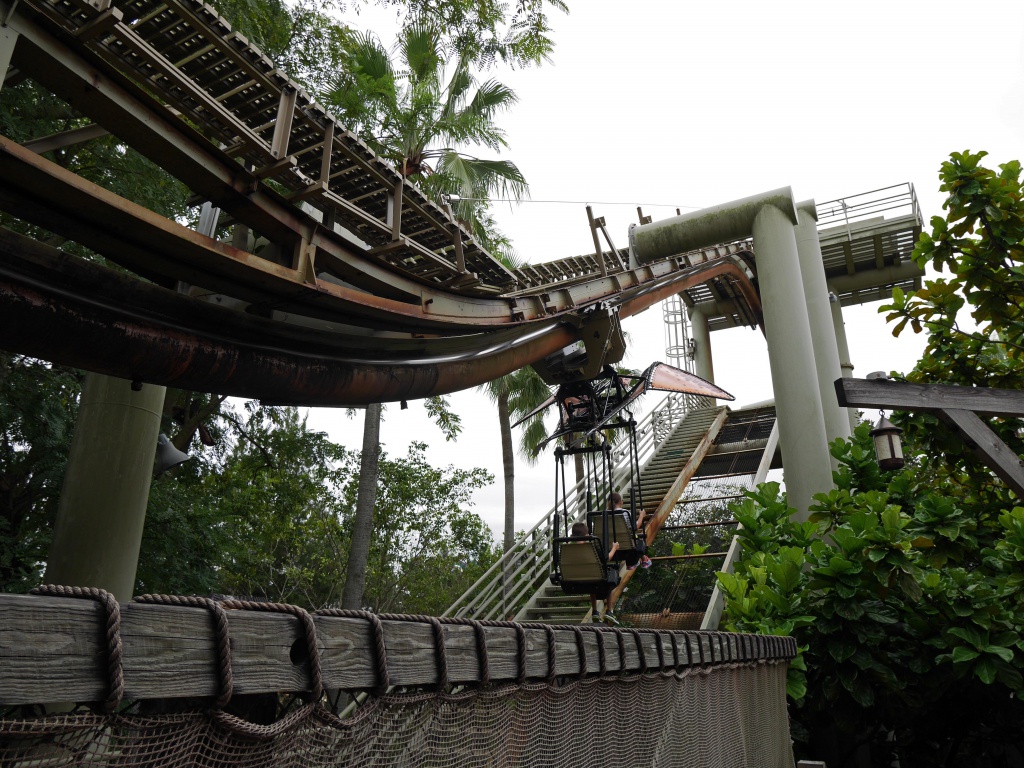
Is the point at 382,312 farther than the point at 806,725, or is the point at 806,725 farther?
the point at 806,725

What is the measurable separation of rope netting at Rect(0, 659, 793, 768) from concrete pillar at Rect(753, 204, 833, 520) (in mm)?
6672

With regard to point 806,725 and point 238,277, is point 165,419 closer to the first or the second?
point 238,277

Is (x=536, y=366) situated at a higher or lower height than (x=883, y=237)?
lower

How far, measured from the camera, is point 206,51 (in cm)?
417

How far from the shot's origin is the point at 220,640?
1.21 metres

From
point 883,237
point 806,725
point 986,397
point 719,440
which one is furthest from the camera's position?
point 883,237

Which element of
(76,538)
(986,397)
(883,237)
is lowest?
(76,538)

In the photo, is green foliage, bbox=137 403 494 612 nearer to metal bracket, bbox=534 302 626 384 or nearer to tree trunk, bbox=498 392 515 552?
tree trunk, bbox=498 392 515 552

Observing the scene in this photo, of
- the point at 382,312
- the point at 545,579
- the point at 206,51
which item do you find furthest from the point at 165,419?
the point at 206,51

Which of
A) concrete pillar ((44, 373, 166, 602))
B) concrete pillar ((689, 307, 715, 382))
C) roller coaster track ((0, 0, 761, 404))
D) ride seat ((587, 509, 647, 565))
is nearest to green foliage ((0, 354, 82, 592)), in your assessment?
concrete pillar ((44, 373, 166, 602))

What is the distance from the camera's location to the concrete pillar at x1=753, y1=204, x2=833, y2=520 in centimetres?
992

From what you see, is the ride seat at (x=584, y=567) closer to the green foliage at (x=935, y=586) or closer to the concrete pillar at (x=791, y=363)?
the green foliage at (x=935, y=586)

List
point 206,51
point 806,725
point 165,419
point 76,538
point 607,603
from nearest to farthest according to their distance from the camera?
point 206,51 → point 76,538 → point 806,725 → point 607,603 → point 165,419

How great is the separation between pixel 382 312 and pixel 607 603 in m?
5.74
